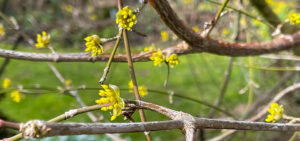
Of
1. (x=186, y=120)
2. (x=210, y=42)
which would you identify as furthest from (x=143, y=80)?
(x=186, y=120)

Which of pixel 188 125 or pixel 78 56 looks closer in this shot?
pixel 188 125

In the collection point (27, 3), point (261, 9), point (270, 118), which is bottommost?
point (270, 118)

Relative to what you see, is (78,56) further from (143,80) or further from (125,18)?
(143,80)

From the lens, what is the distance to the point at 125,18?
33cm

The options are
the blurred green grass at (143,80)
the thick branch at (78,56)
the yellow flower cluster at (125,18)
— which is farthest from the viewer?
the blurred green grass at (143,80)

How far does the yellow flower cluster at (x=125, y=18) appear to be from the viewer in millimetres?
323

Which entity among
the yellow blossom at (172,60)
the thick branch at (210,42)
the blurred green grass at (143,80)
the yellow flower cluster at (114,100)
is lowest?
the yellow flower cluster at (114,100)

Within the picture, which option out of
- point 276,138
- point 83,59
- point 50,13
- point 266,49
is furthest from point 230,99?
point 50,13

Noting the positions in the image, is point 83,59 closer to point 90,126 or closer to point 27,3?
point 90,126

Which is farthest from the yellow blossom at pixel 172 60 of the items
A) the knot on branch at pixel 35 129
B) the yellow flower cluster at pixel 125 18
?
the knot on branch at pixel 35 129

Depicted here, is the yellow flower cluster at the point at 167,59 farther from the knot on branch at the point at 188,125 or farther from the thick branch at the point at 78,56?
the knot on branch at the point at 188,125

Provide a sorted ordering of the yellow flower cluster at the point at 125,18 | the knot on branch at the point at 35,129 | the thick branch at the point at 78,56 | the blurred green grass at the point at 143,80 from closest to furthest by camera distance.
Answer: the knot on branch at the point at 35,129 → the yellow flower cluster at the point at 125,18 → the thick branch at the point at 78,56 → the blurred green grass at the point at 143,80

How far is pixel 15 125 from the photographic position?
19cm

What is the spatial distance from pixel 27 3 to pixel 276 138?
363 centimetres
